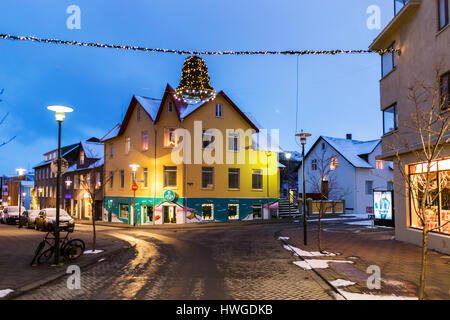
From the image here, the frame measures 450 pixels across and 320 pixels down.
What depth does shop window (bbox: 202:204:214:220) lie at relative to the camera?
100 feet

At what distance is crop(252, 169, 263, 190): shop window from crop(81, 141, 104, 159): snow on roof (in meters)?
20.7

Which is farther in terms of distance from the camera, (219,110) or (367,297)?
(219,110)

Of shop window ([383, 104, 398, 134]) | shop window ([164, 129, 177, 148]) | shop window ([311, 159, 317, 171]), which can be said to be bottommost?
shop window ([311, 159, 317, 171])

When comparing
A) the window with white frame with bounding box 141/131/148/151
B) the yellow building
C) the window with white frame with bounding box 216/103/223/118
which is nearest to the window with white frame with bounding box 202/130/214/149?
the yellow building

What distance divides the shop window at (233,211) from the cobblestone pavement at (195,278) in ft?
55.9

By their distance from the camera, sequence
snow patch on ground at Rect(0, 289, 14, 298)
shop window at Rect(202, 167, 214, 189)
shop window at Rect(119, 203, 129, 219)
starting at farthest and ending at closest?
1. shop window at Rect(119, 203, 129, 219)
2. shop window at Rect(202, 167, 214, 189)
3. snow patch on ground at Rect(0, 289, 14, 298)

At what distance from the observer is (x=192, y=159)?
3011cm

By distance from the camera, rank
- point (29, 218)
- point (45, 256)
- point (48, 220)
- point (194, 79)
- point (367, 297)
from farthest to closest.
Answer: point (29, 218) < point (48, 220) < point (194, 79) < point (45, 256) < point (367, 297)

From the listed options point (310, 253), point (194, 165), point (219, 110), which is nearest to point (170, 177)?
point (194, 165)

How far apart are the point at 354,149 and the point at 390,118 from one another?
2763 centimetres

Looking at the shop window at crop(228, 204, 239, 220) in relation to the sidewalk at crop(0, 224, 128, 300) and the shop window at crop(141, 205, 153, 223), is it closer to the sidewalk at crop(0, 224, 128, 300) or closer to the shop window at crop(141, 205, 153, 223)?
the shop window at crop(141, 205, 153, 223)

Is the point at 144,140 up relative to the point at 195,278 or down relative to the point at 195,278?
up

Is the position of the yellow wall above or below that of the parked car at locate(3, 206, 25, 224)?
above

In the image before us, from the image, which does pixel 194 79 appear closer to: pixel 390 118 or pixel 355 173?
pixel 390 118
